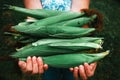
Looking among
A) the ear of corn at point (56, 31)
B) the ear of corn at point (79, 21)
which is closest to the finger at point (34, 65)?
the ear of corn at point (56, 31)

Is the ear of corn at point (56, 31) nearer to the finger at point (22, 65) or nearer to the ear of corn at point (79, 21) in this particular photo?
the ear of corn at point (79, 21)

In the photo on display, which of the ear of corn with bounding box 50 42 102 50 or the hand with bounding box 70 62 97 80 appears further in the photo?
the hand with bounding box 70 62 97 80

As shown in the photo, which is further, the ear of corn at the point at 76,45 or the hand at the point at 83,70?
the hand at the point at 83,70

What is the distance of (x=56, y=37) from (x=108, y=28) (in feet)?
13.1

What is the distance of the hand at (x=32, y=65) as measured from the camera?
2.50m

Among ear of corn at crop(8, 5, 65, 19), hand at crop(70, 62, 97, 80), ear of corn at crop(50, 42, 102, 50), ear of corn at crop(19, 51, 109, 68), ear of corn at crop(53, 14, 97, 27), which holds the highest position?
ear of corn at crop(8, 5, 65, 19)

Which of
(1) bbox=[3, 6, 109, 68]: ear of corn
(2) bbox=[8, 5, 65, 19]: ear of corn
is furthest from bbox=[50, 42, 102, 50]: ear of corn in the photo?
(2) bbox=[8, 5, 65, 19]: ear of corn

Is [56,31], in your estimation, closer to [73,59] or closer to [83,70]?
[73,59]

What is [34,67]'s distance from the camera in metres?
2.64

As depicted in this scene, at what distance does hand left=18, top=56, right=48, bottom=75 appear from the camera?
8.20 ft

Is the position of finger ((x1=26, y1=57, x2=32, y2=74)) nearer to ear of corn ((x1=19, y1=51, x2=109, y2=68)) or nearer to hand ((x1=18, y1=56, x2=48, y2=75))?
hand ((x1=18, y1=56, x2=48, y2=75))

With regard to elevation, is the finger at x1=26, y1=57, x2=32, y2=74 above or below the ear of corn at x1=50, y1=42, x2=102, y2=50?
below

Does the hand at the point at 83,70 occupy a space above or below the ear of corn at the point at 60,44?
below

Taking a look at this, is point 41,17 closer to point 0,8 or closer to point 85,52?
point 85,52
